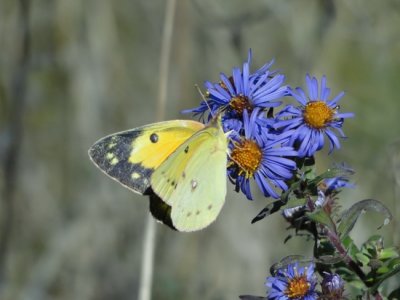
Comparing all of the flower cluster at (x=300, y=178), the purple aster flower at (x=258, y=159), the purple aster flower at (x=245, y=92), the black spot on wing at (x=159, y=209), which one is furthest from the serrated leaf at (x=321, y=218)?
the black spot on wing at (x=159, y=209)

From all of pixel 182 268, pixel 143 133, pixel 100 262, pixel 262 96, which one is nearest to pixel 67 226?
pixel 100 262

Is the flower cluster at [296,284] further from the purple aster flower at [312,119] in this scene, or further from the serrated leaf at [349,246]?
the purple aster flower at [312,119]

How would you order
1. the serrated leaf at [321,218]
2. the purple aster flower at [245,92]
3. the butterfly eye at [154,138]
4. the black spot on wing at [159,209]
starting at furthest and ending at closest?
1. the butterfly eye at [154,138]
2. the black spot on wing at [159,209]
3. the purple aster flower at [245,92]
4. the serrated leaf at [321,218]

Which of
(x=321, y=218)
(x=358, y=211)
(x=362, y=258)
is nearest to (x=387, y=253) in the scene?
(x=362, y=258)

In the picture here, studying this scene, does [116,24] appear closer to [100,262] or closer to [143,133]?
[100,262]

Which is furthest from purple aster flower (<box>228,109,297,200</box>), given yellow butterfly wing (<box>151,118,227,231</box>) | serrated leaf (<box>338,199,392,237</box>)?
serrated leaf (<box>338,199,392,237</box>)

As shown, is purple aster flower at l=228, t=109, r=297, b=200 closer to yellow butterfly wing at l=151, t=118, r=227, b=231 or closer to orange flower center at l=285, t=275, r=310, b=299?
yellow butterfly wing at l=151, t=118, r=227, b=231

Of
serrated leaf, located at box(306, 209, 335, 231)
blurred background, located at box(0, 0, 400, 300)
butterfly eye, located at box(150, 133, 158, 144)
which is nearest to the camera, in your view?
serrated leaf, located at box(306, 209, 335, 231)
